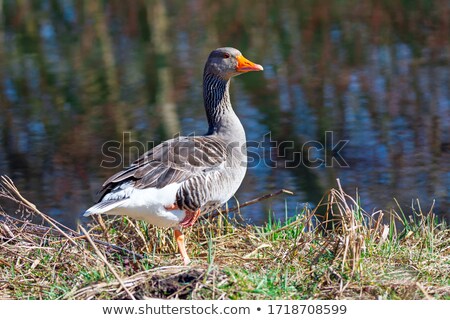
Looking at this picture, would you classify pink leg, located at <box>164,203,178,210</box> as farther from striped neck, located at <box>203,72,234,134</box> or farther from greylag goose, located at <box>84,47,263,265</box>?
striped neck, located at <box>203,72,234,134</box>

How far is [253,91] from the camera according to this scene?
13.1 metres

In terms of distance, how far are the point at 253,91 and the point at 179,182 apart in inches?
283

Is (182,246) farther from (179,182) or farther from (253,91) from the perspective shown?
(253,91)

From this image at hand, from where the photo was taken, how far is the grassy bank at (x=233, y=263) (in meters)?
4.73

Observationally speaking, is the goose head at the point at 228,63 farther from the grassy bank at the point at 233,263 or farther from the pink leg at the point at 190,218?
the pink leg at the point at 190,218

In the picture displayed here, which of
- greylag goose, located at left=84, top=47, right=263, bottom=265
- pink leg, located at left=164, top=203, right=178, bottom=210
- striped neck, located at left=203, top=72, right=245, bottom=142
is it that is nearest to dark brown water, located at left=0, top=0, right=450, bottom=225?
striped neck, located at left=203, top=72, right=245, bottom=142

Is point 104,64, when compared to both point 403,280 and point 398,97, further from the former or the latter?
point 403,280

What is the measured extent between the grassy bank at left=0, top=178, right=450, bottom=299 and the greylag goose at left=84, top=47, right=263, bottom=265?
251mm

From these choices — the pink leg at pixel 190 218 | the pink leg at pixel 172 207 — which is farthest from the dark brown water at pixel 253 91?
the pink leg at pixel 172 207

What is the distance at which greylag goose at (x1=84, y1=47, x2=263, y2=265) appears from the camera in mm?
5777

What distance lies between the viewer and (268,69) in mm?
14469

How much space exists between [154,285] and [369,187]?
4792 millimetres

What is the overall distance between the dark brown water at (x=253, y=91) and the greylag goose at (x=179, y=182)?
1.89 m

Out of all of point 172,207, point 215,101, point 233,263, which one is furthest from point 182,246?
point 215,101
